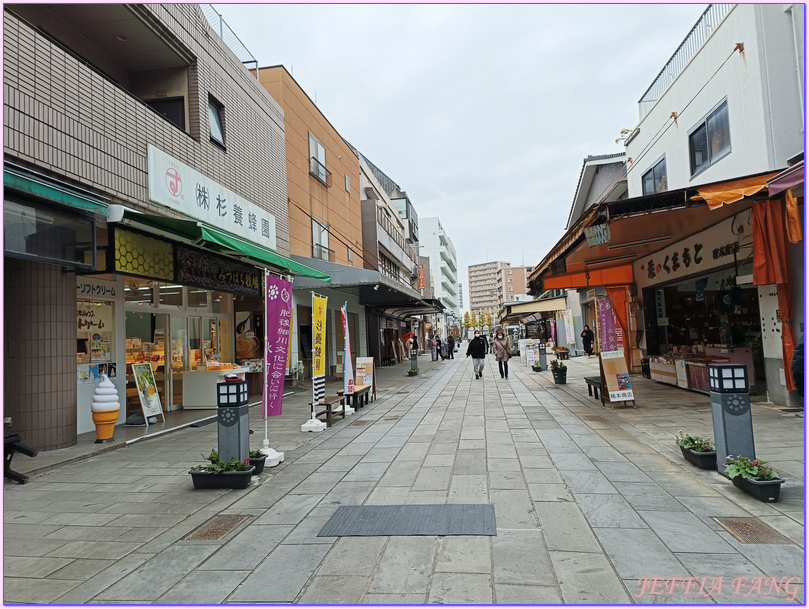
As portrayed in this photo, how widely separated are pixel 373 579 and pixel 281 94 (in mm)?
15692

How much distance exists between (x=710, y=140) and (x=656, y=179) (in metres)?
3.85

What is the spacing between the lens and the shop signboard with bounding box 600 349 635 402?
10.0 m

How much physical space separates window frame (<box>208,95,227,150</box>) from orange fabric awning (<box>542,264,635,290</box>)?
9909 millimetres

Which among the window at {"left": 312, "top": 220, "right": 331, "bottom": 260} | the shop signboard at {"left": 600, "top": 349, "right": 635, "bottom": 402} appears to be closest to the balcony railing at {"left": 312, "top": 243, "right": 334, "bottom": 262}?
the window at {"left": 312, "top": 220, "right": 331, "bottom": 260}

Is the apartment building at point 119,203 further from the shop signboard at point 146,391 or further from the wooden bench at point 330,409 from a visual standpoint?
the wooden bench at point 330,409

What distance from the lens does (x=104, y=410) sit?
25.8ft

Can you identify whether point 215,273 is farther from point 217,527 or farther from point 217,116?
point 217,527

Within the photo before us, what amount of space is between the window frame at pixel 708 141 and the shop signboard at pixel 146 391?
12609 mm

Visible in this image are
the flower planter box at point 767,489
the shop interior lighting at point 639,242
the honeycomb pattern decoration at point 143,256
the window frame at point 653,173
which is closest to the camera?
the flower planter box at point 767,489

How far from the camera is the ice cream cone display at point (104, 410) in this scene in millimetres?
7871

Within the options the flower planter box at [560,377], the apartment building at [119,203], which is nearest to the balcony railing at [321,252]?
the apartment building at [119,203]

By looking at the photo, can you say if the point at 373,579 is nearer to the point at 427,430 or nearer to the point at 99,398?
the point at 427,430

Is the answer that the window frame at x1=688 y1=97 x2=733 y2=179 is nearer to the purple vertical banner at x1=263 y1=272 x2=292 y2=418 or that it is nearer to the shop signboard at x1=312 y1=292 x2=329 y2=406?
the shop signboard at x1=312 y1=292 x2=329 y2=406

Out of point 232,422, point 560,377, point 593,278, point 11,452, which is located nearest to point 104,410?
point 11,452
